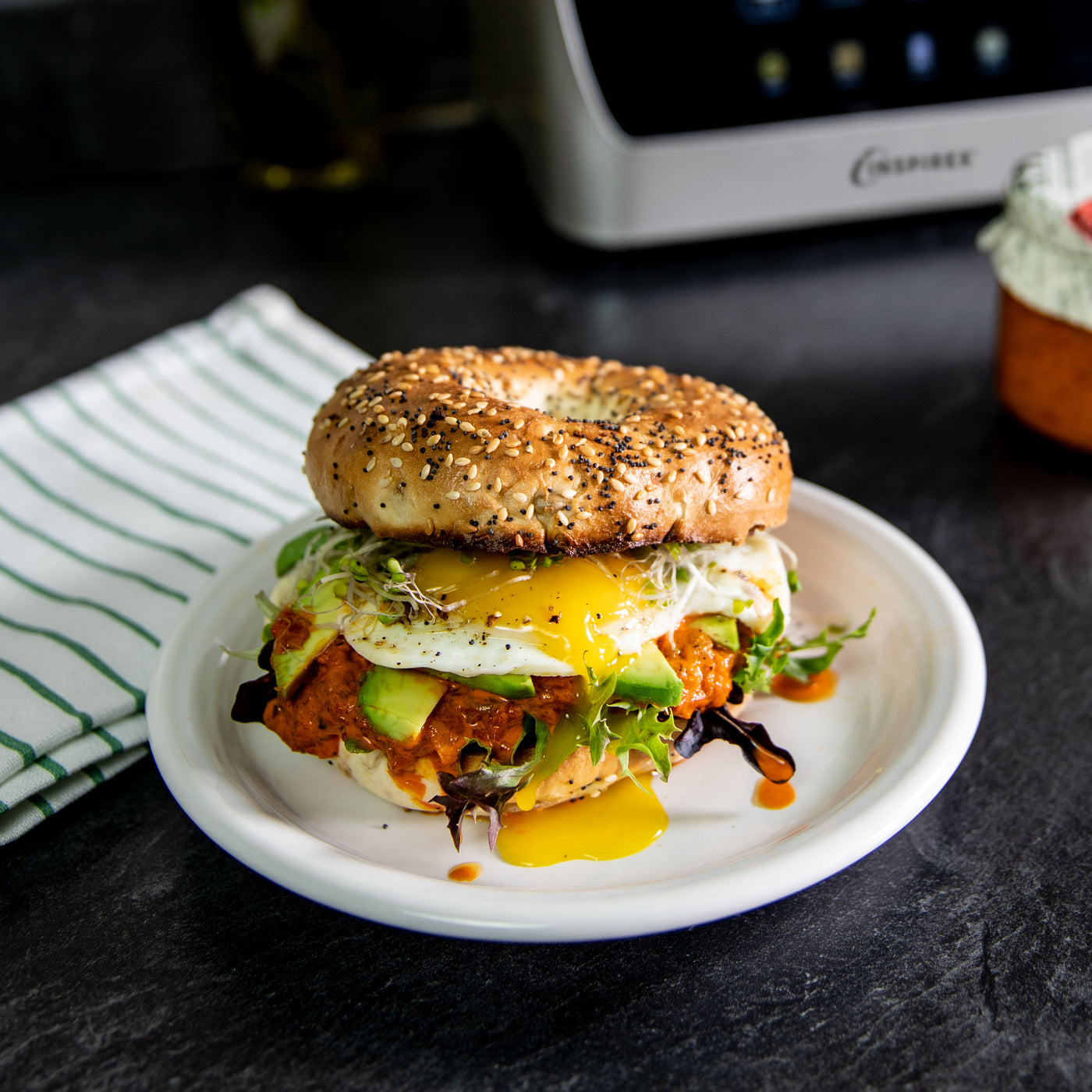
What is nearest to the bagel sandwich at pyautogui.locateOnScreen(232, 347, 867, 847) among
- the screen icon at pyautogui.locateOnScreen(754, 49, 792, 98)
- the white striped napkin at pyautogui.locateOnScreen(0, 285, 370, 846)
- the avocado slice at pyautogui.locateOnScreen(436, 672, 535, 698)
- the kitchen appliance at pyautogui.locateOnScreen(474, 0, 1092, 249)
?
the avocado slice at pyautogui.locateOnScreen(436, 672, 535, 698)

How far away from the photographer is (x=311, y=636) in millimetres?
1446

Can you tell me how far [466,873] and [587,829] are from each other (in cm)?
16

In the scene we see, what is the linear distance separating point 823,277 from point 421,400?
71.1 inches

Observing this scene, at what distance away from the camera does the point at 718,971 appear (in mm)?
1181

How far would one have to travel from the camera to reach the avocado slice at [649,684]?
1346 mm

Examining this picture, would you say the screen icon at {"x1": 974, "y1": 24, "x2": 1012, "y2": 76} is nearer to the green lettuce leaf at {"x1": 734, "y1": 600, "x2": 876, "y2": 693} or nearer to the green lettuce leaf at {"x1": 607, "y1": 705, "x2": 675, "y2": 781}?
the green lettuce leaf at {"x1": 734, "y1": 600, "x2": 876, "y2": 693}

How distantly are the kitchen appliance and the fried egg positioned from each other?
149 cm

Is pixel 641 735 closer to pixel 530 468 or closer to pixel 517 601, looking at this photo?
pixel 517 601

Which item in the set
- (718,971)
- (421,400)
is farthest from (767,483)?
(718,971)

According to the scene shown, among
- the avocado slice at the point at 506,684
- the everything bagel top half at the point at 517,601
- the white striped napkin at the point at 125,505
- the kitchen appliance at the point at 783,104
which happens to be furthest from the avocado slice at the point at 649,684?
the kitchen appliance at the point at 783,104

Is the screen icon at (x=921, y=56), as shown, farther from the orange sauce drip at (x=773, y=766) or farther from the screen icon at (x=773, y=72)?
the orange sauce drip at (x=773, y=766)

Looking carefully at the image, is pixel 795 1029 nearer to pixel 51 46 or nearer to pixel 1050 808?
pixel 1050 808

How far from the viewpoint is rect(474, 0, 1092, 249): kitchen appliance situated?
8.48 feet

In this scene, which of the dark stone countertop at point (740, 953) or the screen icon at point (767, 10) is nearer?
the dark stone countertop at point (740, 953)
